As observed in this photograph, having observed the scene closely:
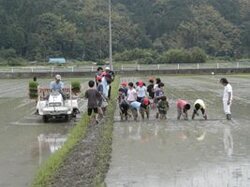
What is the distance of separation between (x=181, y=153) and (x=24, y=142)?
175 inches

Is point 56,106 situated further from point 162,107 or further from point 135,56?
point 135,56

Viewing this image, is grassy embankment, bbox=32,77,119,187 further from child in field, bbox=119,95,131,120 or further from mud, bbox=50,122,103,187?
child in field, bbox=119,95,131,120

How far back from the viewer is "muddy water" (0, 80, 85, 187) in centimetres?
966

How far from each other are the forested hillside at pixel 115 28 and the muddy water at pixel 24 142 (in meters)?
82.7

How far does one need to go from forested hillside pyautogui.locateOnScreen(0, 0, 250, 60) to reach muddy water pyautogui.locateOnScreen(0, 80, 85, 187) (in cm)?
8272

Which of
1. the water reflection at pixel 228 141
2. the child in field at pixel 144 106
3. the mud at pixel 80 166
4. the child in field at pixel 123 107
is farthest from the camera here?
the child in field at pixel 144 106

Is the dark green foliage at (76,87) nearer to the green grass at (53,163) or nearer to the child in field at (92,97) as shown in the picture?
the child in field at (92,97)

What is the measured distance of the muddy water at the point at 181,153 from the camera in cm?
869

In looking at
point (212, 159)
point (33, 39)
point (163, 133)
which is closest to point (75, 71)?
point (33, 39)

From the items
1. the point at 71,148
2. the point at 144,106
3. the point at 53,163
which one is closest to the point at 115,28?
the point at 144,106

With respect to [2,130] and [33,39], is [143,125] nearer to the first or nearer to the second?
[2,130]

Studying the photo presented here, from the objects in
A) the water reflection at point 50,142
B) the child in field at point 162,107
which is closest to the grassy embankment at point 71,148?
the water reflection at point 50,142

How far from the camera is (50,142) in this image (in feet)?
43.8

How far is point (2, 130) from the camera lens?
1583 cm
